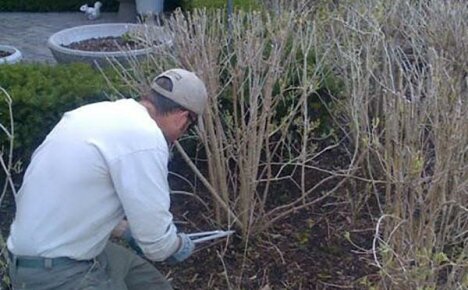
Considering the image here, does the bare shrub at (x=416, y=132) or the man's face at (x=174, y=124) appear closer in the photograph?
the man's face at (x=174, y=124)

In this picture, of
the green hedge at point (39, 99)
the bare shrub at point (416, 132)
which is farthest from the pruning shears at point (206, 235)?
the green hedge at point (39, 99)

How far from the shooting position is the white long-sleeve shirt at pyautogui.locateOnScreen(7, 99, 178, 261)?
355 centimetres

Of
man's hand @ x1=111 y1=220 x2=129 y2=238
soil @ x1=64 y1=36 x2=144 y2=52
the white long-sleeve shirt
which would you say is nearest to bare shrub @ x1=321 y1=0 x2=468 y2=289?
the white long-sleeve shirt

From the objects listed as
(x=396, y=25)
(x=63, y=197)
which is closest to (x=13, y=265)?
(x=63, y=197)

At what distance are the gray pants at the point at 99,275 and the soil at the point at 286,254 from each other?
28.8 inches

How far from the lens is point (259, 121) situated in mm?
5090

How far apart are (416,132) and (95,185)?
156 cm

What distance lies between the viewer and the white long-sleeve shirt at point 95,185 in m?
3.55

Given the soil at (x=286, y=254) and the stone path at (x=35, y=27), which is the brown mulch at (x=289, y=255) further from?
the stone path at (x=35, y=27)

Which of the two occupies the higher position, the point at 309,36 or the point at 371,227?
the point at 309,36

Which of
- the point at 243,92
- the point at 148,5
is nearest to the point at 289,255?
the point at 243,92

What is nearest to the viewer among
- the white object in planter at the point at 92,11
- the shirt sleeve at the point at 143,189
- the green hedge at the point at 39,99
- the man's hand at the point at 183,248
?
the shirt sleeve at the point at 143,189

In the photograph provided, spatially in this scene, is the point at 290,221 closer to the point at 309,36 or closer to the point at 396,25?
the point at 309,36

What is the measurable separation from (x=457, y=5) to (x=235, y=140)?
66.1 inches
